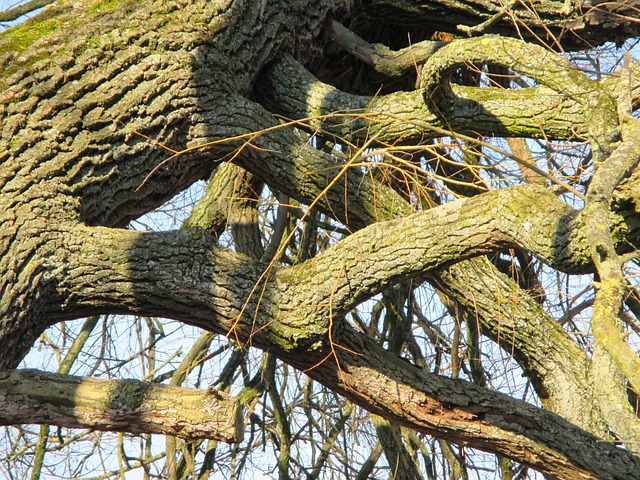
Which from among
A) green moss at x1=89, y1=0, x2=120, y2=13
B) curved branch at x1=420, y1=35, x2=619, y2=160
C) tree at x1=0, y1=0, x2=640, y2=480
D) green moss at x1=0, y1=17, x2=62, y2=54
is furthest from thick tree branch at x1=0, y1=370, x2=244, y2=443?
green moss at x1=89, y1=0, x2=120, y2=13

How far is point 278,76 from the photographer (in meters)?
3.81

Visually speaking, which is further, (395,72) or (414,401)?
(395,72)

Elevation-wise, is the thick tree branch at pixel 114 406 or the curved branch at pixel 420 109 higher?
the curved branch at pixel 420 109

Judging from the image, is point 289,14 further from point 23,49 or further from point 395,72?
point 23,49

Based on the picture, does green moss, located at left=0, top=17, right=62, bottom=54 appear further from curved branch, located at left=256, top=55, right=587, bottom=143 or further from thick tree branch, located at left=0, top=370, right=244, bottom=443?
thick tree branch, located at left=0, top=370, right=244, bottom=443

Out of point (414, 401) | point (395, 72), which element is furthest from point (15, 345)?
Answer: point (395, 72)

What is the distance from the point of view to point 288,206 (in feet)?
10.5

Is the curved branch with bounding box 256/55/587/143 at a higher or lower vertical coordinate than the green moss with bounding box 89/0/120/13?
lower

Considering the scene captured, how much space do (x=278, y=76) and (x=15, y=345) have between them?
6.15 ft

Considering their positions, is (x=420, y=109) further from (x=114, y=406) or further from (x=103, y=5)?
(x=114, y=406)

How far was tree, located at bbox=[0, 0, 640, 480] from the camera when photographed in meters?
2.49

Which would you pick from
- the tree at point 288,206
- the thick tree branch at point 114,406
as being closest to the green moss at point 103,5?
the tree at point 288,206

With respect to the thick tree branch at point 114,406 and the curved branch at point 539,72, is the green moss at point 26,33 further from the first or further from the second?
the curved branch at point 539,72

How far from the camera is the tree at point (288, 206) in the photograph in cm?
249
